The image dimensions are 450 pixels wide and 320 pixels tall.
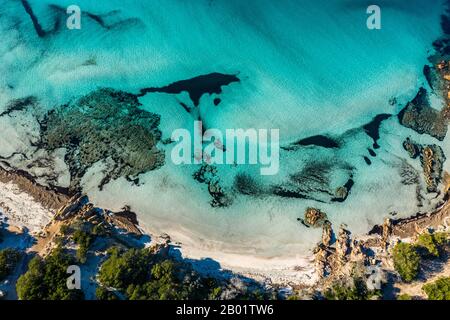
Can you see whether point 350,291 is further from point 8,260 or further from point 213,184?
point 8,260

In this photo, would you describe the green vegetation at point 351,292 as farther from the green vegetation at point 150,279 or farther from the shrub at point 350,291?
the green vegetation at point 150,279

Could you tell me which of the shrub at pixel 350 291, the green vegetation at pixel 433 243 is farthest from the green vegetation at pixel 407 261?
the shrub at pixel 350 291

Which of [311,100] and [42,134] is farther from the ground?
[311,100]

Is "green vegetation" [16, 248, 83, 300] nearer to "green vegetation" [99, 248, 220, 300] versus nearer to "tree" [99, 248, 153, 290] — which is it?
"tree" [99, 248, 153, 290]

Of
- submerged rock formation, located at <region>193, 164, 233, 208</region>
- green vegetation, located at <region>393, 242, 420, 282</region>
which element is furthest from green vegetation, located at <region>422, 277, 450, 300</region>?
→ submerged rock formation, located at <region>193, 164, 233, 208</region>
